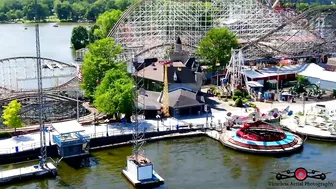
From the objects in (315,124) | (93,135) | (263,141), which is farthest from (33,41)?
(263,141)

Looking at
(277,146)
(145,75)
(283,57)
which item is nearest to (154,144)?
(277,146)

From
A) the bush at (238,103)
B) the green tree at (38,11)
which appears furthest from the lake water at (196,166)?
the green tree at (38,11)

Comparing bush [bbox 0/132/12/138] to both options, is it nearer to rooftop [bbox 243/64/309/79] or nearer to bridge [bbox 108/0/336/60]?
rooftop [bbox 243/64/309/79]

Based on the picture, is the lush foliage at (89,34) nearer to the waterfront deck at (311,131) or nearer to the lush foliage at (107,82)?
the lush foliage at (107,82)

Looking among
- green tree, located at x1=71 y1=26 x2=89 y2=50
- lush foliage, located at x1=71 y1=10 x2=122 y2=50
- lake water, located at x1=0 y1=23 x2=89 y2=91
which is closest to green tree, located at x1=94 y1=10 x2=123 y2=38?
lush foliage, located at x1=71 y1=10 x2=122 y2=50

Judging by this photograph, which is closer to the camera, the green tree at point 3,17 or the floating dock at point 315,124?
the floating dock at point 315,124

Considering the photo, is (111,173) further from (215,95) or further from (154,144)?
(215,95)
